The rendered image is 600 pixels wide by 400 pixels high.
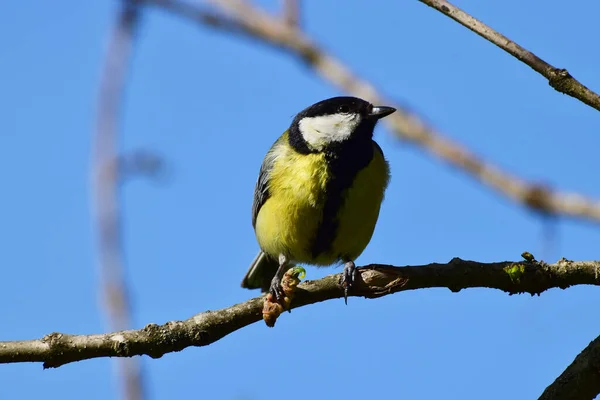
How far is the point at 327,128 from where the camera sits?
4.60m

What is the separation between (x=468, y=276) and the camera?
3027 mm

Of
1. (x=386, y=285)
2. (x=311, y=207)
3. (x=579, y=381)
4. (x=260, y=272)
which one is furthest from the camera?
(x=260, y=272)

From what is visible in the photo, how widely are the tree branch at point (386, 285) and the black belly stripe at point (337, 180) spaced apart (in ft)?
3.57

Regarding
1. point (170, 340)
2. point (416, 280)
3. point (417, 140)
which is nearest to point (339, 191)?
point (417, 140)

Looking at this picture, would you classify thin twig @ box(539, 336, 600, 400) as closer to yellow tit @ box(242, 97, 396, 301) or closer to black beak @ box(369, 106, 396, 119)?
yellow tit @ box(242, 97, 396, 301)

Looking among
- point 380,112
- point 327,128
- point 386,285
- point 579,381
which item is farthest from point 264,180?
point 579,381

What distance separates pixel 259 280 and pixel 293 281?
2.36 metres

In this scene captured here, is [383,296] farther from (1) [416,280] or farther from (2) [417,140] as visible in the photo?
(2) [417,140]

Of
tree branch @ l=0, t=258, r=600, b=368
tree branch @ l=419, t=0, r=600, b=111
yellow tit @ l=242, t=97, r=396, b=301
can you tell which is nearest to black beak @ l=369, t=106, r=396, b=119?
yellow tit @ l=242, t=97, r=396, b=301

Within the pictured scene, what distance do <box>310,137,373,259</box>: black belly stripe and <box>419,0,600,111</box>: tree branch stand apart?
6.19ft

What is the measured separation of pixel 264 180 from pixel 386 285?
1744 millimetres

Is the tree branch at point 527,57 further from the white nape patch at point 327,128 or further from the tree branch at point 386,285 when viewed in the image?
the white nape patch at point 327,128

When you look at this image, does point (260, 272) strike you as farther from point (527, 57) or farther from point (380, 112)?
point (527, 57)

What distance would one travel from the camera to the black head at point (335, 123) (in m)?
4.49
